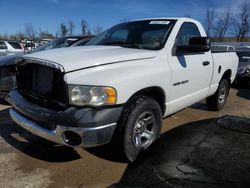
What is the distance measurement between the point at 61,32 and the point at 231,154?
50.0 meters

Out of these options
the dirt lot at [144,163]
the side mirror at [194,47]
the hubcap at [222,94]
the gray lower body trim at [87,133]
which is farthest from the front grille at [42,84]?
the hubcap at [222,94]

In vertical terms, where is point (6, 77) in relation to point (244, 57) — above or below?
above

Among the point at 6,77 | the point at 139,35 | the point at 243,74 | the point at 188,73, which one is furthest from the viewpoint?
the point at 243,74

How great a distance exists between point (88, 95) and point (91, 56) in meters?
0.56

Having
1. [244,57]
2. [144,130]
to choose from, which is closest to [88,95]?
[144,130]

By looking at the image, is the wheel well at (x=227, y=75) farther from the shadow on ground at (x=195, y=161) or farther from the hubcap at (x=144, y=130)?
the hubcap at (x=144, y=130)

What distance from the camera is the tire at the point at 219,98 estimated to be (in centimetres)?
637

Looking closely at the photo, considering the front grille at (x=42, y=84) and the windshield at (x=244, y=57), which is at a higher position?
the front grille at (x=42, y=84)

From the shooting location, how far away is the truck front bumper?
124 inches

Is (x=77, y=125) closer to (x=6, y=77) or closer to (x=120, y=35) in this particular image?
(x=120, y=35)

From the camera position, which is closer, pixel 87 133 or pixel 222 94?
pixel 87 133

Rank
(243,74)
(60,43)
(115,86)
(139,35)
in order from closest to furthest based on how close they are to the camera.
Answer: (115,86)
(139,35)
(60,43)
(243,74)

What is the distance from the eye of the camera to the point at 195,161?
393cm

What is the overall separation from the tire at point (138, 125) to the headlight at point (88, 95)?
1.19 ft
